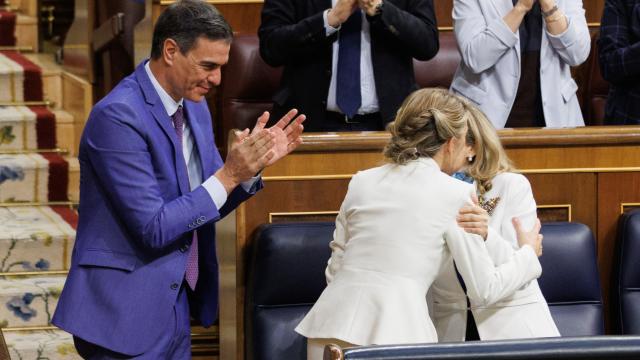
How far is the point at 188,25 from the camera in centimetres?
246

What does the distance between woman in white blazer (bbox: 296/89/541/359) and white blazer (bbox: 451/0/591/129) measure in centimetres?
97

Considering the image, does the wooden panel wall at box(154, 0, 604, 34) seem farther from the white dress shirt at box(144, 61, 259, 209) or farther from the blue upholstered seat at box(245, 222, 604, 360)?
the white dress shirt at box(144, 61, 259, 209)

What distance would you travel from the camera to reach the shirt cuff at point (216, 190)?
247cm

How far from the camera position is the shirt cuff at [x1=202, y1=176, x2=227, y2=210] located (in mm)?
2471

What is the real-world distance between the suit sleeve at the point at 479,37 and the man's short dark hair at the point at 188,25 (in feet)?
3.94

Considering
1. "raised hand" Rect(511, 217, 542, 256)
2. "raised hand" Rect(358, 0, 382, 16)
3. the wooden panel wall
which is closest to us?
"raised hand" Rect(511, 217, 542, 256)

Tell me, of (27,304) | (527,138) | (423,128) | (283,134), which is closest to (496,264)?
(423,128)

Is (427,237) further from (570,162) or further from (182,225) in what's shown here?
(570,162)

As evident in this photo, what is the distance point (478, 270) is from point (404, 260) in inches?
6.0

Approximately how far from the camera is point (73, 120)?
4645mm

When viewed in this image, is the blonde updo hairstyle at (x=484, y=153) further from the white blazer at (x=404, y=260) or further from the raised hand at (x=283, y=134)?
the raised hand at (x=283, y=134)

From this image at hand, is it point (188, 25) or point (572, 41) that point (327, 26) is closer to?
point (572, 41)

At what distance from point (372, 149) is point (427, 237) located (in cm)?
66

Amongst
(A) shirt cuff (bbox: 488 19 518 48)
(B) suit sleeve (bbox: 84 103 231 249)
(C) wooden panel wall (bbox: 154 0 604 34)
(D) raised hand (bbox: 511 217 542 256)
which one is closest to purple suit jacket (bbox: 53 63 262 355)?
(B) suit sleeve (bbox: 84 103 231 249)
